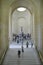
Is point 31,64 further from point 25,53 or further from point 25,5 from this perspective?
point 25,5

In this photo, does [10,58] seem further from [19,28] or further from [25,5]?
[19,28]

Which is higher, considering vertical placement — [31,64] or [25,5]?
[25,5]

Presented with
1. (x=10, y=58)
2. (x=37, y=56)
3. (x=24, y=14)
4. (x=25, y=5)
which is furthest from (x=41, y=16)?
(x=24, y=14)

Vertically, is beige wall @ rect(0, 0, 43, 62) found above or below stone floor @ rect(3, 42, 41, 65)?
above

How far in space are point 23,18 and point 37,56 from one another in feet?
59.9

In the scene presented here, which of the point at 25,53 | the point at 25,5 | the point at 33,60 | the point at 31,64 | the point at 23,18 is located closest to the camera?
the point at 31,64

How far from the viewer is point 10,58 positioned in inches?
431

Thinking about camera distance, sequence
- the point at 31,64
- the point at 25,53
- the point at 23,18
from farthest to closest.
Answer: the point at 23,18
the point at 25,53
the point at 31,64

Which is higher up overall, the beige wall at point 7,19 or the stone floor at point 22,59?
the beige wall at point 7,19

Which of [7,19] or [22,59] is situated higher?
[7,19]

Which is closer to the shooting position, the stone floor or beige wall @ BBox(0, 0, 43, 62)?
the stone floor

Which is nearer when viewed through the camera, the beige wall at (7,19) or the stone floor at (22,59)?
the stone floor at (22,59)

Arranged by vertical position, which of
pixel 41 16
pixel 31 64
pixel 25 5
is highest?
pixel 25 5

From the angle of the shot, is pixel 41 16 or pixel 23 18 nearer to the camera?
pixel 41 16
